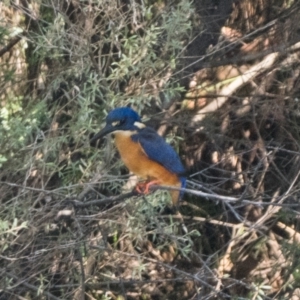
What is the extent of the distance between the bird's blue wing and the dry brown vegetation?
147 millimetres

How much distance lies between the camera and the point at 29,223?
10.9 feet

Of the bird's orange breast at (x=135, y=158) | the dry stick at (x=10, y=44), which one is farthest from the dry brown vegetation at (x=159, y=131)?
the bird's orange breast at (x=135, y=158)

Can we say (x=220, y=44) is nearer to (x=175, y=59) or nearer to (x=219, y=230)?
(x=175, y=59)

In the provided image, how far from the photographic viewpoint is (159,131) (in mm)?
4316

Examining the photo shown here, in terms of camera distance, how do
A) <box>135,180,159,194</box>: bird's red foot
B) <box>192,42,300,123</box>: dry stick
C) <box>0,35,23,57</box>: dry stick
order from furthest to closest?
<box>192,42,300,123</box>: dry stick, <box>0,35,23,57</box>: dry stick, <box>135,180,159,194</box>: bird's red foot

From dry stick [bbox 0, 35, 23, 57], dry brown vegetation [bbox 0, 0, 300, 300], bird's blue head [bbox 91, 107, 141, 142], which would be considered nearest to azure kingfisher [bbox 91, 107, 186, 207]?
bird's blue head [bbox 91, 107, 141, 142]

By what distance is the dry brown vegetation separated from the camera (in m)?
3.48

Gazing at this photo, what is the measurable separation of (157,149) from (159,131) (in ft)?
2.83

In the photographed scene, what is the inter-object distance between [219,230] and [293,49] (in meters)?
1.04

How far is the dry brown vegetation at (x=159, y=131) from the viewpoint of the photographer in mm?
3479

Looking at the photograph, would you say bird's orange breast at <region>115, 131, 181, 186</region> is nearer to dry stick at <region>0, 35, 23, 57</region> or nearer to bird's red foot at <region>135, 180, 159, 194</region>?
bird's red foot at <region>135, 180, 159, 194</region>

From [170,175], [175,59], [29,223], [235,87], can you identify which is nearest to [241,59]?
[235,87]

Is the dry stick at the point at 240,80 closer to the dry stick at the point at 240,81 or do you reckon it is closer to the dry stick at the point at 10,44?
the dry stick at the point at 240,81

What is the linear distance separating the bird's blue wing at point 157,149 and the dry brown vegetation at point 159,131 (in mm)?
147
